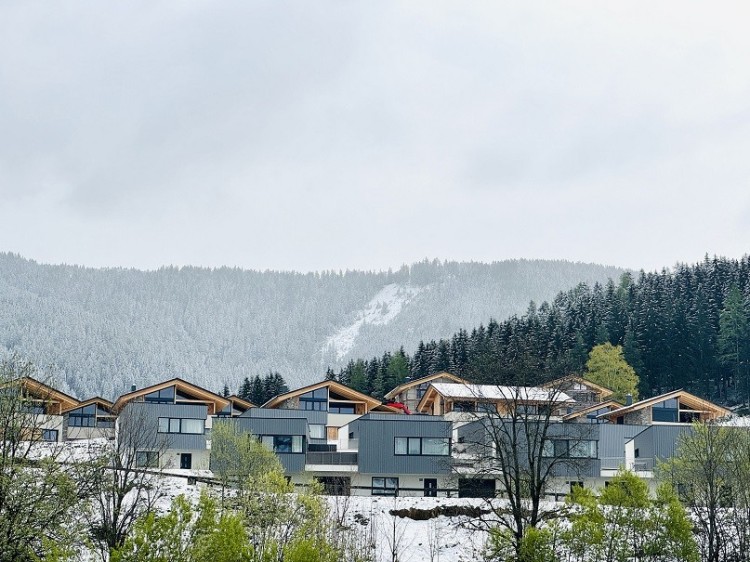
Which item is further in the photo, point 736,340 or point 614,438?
point 736,340

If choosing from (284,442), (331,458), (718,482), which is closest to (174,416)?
(284,442)

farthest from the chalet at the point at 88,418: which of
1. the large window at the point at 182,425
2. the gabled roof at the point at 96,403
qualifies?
the large window at the point at 182,425

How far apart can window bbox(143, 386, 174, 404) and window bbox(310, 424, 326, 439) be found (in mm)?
10204

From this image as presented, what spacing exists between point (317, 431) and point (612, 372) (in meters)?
34.3

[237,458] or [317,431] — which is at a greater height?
[317,431]

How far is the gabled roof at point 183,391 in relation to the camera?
2867 inches

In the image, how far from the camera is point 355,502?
182 feet

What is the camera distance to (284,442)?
207 feet

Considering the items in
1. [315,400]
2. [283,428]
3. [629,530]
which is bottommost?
[629,530]

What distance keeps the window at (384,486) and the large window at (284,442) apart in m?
4.94

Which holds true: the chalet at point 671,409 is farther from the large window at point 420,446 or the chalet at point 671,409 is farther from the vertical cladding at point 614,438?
the large window at point 420,446

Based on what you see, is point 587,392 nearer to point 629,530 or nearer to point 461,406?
point 461,406

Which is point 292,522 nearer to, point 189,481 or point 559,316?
point 189,481

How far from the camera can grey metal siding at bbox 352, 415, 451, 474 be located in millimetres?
61969
